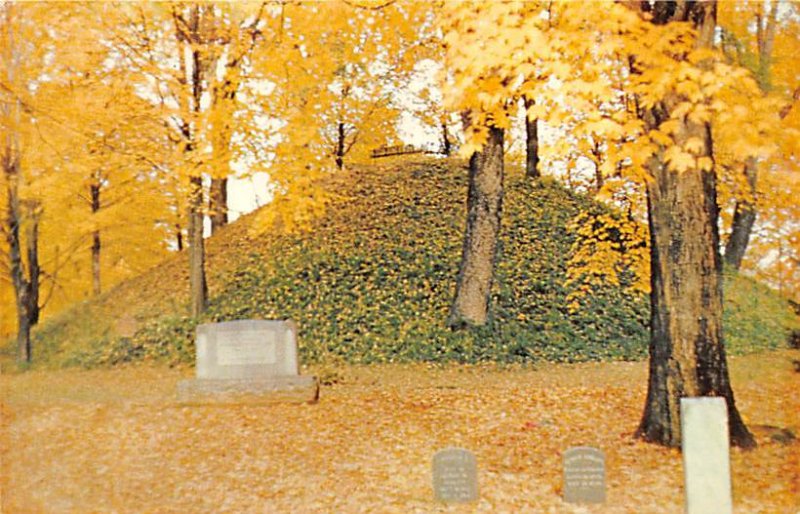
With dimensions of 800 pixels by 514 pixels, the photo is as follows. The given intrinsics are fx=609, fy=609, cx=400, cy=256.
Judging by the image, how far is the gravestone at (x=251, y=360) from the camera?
7.64m

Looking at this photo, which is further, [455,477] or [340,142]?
[340,142]

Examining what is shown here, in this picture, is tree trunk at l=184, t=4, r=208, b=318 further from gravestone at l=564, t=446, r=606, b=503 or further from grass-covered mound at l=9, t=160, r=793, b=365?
gravestone at l=564, t=446, r=606, b=503

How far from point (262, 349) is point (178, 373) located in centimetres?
259

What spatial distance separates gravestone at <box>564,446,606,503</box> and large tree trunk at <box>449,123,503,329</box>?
16.0 feet

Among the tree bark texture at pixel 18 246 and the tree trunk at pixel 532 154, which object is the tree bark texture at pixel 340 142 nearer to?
the tree trunk at pixel 532 154

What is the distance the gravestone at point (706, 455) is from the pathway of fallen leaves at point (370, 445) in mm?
246

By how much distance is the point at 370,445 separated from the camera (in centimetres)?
622

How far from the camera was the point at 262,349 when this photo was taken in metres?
7.73

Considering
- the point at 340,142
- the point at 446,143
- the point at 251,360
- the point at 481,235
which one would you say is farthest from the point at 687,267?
the point at 446,143

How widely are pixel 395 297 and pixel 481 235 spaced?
1.91 meters

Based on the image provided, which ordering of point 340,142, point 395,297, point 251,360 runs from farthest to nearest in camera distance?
point 340,142, point 395,297, point 251,360

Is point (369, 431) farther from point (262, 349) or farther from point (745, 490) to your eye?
point (745, 490)

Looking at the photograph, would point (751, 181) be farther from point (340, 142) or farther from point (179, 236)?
point (179, 236)

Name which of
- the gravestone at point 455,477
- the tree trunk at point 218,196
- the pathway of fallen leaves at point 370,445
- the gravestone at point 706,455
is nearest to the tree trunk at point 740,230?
the pathway of fallen leaves at point 370,445
